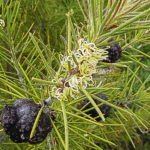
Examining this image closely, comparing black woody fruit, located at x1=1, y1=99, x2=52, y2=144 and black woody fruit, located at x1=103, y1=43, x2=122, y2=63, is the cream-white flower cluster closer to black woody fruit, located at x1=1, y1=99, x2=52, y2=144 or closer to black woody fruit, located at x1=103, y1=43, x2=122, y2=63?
black woody fruit, located at x1=1, y1=99, x2=52, y2=144

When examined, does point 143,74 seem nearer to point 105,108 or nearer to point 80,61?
point 105,108

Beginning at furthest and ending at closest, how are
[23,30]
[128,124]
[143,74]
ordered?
1. [143,74]
2. [128,124]
3. [23,30]

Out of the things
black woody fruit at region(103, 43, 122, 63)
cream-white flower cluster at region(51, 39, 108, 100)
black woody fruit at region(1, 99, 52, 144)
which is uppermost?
cream-white flower cluster at region(51, 39, 108, 100)

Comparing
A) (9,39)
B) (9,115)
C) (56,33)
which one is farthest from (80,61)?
(56,33)

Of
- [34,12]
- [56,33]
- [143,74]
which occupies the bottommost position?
[143,74]

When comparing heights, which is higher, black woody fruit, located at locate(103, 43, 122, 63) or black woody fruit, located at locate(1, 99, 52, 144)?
black woody fruit, located at locate(103, 43, 122, 63)

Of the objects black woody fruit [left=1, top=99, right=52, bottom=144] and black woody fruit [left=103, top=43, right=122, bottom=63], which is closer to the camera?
black woody fruit [left=1, top=99, right=52, bottom=144]

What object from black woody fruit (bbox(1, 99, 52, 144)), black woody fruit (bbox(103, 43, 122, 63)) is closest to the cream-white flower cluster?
black woody fruit (bbox(1, 99, 52, 144))
